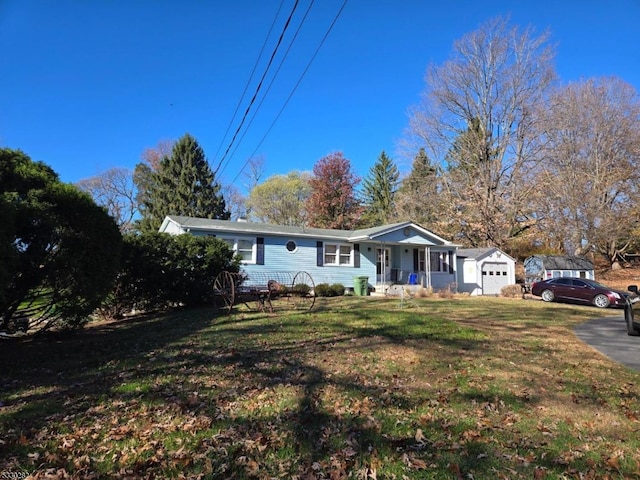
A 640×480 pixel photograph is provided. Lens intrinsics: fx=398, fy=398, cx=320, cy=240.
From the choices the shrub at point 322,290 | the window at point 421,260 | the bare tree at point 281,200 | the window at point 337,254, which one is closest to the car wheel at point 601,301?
the window at point 421,260

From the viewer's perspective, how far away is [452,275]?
2427 cm

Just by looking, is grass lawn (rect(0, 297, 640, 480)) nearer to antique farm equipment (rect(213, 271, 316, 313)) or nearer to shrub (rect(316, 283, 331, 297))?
antique farm equipment (rect(213, 271, 316, 313))

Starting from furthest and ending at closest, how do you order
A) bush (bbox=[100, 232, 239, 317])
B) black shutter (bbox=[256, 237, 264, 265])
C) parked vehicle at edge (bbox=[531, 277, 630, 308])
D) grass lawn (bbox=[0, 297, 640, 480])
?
black shutter (bbox=[256, 237, 264, 265])
parked vehicle at edge (bbox=[531, 277, 630, 308])
bush (bbox=[100, 232, 239, 317])
grass lawn (bbox=[0, 297, 640, 480])

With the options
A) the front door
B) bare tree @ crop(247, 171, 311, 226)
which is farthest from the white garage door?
bare tree @ crop(247, 171, 311, 226)

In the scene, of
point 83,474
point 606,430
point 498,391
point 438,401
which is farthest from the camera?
point 498,391

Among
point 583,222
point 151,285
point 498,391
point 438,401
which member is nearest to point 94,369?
point 438,401

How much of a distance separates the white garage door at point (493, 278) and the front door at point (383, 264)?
20.5 ft

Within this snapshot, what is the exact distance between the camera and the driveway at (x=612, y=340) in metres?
7.07

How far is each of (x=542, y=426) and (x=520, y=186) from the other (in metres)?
30.7

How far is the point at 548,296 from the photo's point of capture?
2022cm

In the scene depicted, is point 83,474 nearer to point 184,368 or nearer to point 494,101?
point 184,368

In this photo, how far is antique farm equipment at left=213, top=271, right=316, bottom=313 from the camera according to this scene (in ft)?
39.1

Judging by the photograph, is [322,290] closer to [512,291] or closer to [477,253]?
[512,291]

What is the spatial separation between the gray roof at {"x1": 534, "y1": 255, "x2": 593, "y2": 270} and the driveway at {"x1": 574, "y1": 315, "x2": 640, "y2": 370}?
51.3ft
